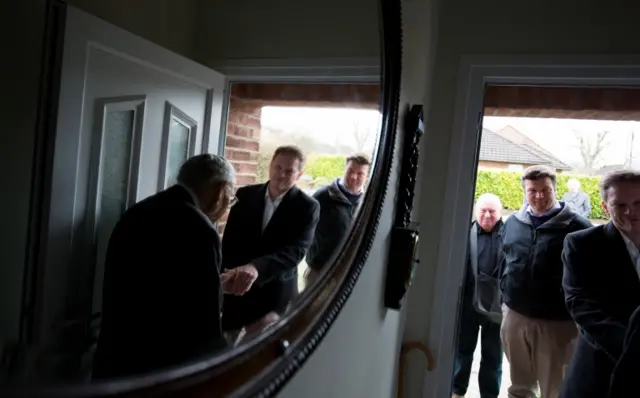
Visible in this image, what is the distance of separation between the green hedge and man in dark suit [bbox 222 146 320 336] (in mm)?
1169

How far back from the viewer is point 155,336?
13.8 inches

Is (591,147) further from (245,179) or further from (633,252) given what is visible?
(245,179)

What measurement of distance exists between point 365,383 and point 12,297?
916mm

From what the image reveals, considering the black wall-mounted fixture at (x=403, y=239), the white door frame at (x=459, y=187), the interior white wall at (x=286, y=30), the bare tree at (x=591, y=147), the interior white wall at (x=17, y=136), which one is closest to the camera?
the interior white wall at (x=17, y=136)

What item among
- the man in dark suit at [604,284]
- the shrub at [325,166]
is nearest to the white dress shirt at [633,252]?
the man in dark suit at [604,284]

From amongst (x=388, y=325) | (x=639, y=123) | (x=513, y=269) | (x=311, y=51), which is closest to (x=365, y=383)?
(x=388, y=325)

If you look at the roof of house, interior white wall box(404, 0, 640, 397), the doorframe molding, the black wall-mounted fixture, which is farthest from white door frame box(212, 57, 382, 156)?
the roof of house

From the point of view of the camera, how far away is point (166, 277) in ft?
1.16

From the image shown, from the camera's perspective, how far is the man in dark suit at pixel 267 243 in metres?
0.45

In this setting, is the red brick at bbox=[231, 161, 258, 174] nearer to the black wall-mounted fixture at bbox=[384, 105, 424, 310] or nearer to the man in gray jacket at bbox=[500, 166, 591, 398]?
the black wall-mounted fixture at bbox=[384, 105, 424, 310]

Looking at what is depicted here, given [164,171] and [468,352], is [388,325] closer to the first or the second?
[468,352]

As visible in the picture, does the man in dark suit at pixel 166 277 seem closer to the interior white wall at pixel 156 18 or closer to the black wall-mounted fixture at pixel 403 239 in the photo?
the interior white wall at pixel 156 18

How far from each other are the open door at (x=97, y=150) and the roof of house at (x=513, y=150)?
138cm

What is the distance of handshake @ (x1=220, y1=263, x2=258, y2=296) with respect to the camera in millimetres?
447
